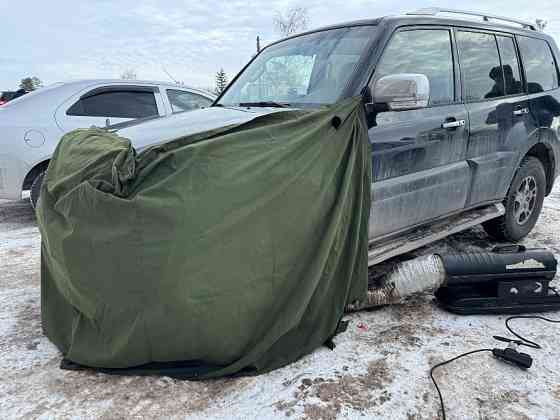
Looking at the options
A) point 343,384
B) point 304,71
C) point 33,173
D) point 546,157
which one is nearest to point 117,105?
point 33,173

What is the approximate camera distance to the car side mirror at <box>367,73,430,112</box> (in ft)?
7.83

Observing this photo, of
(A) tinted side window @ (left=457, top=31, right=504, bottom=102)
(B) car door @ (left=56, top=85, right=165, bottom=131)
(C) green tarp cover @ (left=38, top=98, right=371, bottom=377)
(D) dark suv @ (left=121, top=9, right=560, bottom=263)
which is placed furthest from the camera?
(B) car door @ (left=56, top=85, right=165, bottom=131)

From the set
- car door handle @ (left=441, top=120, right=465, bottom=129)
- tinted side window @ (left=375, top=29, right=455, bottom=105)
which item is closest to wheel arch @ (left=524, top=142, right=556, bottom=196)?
car door handle @ (left=441, top=120, right=465, bottom=129)

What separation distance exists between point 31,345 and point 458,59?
3.55 m

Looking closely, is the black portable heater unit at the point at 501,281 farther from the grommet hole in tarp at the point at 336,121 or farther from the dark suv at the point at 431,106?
the grommet hole in tarp at the point at 336,121

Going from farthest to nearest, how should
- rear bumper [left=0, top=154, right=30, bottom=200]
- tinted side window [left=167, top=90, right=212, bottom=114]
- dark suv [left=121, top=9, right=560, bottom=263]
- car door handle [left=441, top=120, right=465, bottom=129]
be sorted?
tinted side window [left=167, top=90, right=212, bottom=114] → rear bumper [left=0, top=154, right=30, bottom=200] → car door handle [left=441, top=120, right=465, bottom=129] → dark suv [left=121, top=9, right=560, bottom=263]

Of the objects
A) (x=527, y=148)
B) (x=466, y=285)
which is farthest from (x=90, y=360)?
(x=527, y=148)

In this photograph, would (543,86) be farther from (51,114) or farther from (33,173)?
(33,173)

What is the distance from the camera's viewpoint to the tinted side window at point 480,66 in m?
3.46

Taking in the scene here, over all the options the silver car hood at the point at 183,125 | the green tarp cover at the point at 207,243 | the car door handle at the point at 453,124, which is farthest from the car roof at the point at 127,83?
the car door handle at the point at 453,124

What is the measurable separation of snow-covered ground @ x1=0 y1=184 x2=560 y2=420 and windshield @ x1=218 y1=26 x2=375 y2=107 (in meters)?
1.52

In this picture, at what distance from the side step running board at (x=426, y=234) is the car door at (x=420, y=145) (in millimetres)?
101

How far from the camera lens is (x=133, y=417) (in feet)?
6.27

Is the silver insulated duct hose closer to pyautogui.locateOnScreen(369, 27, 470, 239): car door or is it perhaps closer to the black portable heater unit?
the black portable heater unit
